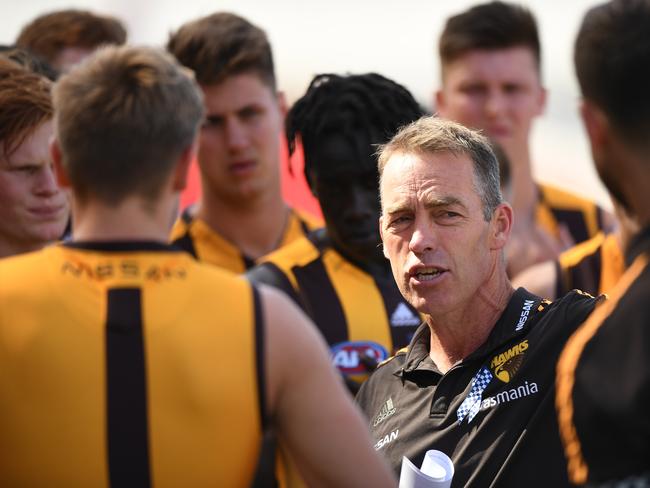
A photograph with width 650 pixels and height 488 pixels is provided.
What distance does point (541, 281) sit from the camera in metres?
4.96

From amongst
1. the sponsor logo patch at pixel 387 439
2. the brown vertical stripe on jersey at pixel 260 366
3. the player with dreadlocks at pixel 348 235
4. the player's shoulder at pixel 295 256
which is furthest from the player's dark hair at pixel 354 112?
the brown vertical stripe on jersey at pixel 260 366

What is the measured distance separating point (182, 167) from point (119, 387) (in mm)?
485

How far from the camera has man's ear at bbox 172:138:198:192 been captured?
2.59 meters

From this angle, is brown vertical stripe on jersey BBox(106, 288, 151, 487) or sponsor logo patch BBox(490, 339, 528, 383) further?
sponsor logo patch BBox(490, 339, 528, 383)

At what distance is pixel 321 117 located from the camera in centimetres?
500

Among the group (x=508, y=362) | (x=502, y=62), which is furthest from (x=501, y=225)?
(x=502, y=62)

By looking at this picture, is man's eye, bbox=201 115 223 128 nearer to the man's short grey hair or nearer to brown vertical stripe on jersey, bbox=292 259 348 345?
brown vertical stripe on jersey, bbox=292 259 348 345

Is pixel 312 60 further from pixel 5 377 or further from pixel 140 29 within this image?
pixel 5 377

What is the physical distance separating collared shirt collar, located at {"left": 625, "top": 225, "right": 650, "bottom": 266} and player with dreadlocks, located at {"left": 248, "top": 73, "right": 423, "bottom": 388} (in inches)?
94.0

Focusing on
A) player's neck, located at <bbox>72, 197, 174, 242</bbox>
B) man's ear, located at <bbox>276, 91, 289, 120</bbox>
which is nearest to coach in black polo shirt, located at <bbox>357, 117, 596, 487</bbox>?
player's neck, located at <bbox>72, 197, 174, 242</bbox>

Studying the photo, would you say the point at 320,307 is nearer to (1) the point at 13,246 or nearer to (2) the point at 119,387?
(1) the point at 13,246

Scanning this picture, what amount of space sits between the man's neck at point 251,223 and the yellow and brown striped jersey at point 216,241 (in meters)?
0.03

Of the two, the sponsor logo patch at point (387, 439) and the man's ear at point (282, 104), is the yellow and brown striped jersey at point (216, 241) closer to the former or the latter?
the man's ear at point (282, 104)

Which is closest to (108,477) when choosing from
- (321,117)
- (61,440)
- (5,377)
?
(61,440)
